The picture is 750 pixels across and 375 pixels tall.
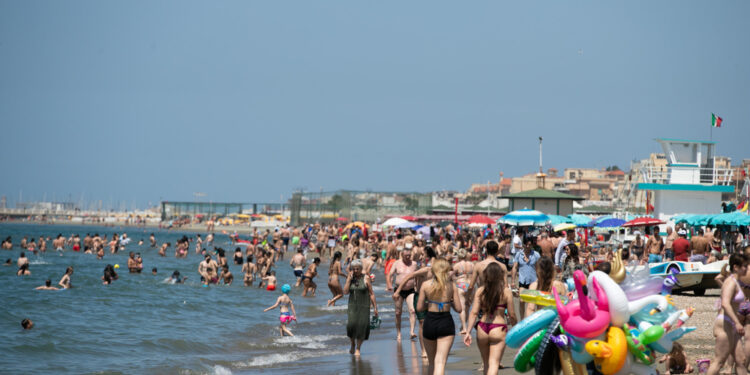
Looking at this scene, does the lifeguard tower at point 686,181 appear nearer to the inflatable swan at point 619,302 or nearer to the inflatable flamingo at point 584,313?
the inflatable swan at point 619,302

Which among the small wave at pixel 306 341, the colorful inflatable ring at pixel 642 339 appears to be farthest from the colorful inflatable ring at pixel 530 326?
the small wave at pixel 306 341

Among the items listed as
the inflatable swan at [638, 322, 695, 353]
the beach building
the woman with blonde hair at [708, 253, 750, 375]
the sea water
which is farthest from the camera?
the beach building

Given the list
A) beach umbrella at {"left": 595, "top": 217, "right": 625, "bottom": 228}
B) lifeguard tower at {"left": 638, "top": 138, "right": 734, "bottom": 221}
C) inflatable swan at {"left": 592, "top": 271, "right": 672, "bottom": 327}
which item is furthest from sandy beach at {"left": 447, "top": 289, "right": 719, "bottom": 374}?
lifeguard tower at {"left": 638, "top": 138, "right": 734, "bottom": 221}

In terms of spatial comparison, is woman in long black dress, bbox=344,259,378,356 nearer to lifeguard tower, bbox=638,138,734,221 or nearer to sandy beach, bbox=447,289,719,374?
sandy beach, bbox=447,289,719,374

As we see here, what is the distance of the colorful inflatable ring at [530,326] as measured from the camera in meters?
5.60

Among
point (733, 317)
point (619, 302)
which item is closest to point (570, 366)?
point (619, 302)

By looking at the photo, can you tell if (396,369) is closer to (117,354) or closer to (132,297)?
(117,354)

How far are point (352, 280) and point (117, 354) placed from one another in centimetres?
445

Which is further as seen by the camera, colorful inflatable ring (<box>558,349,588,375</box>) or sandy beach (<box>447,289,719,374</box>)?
sandy beach (<box>447,289,719,374</box>)

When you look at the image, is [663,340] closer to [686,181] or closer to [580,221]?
[686,181]

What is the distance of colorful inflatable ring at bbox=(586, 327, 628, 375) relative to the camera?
527cm

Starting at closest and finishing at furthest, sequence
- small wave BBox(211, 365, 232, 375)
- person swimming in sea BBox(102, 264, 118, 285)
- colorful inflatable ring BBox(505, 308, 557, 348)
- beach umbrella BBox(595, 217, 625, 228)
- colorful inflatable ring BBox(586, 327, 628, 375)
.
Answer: colorful inflatable ring BBox(586, 327, 628, 375) < colorful inflatable ring BBox(505, 308, 557, 348) < small wave BBox(211, 365, 232, 375) < beach umbrella BBox(595, 217, 625, 228) < person swimming in sea BBox(102, 264, 118, 285)

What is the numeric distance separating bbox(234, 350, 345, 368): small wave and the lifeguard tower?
15.0 metres

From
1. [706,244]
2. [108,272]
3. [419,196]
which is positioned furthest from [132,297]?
[419,196]
